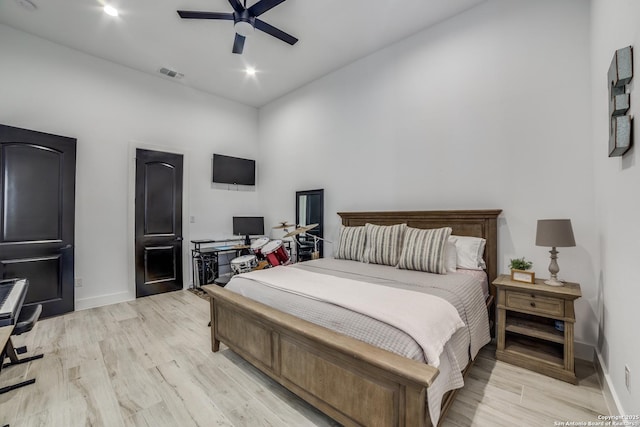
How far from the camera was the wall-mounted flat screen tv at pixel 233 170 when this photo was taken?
512cm

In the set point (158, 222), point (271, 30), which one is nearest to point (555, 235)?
point (271, 30)

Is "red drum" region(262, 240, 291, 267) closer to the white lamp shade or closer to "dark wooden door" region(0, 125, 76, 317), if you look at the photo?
"dark wooden door" region(0, 125, 76, 317)

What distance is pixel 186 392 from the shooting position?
198cm

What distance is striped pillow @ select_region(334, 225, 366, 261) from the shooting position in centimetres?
331

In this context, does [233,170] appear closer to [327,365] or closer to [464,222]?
[464,222]

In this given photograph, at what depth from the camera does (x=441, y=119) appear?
321 centimetres

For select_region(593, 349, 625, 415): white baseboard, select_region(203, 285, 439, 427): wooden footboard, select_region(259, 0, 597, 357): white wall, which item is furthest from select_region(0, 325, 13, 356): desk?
select_region(259, 0, 597, 357): white wall

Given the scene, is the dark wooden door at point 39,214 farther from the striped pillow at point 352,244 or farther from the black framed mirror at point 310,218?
the striped pillow at point 352,244

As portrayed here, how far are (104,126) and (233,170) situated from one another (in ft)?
6.75

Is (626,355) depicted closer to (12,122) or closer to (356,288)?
(356,288)

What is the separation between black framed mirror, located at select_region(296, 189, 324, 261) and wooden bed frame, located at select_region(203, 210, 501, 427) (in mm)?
2200

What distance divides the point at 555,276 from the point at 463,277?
72cm

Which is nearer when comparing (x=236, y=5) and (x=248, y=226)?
(x=236, y=5)

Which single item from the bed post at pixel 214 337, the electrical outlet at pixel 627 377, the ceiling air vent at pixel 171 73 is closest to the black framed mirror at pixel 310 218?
the bed post at pixel 214 337
